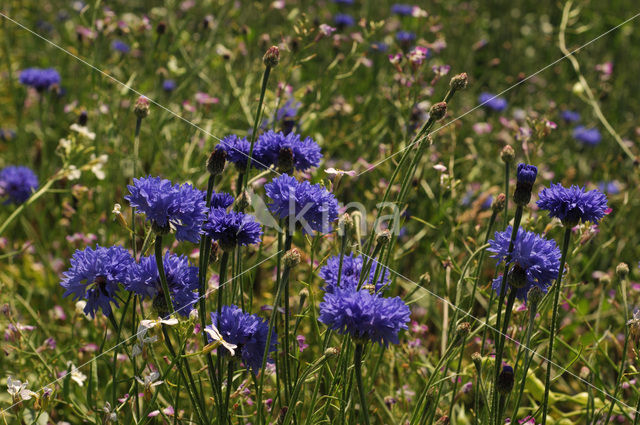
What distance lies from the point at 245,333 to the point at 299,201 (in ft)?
0.59

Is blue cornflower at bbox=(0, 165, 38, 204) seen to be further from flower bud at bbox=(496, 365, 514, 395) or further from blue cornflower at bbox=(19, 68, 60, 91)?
flower bud at bbox=(496, 365, 514, 395)

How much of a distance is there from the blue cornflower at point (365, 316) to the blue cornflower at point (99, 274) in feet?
0.90

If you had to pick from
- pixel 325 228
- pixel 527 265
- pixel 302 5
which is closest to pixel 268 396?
pixel 325 228

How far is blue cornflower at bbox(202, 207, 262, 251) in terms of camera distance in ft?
2.59

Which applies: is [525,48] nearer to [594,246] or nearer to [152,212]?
[594,246]

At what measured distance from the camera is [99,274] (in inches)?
31.4

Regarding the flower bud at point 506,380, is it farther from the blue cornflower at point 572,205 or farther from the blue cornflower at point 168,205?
the blue cornflower at point 168,205

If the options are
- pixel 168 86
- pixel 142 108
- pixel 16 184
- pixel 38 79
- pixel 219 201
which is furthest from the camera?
pixel 168 86

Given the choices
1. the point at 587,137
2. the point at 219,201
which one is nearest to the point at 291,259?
the point at 219,201

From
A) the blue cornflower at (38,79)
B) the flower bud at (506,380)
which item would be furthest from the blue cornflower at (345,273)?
the blue cornflower at (38,79)

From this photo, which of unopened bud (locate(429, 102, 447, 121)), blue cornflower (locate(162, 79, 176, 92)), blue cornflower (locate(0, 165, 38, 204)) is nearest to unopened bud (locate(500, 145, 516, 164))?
unopened bud (locate(429, 102, 447, 121))

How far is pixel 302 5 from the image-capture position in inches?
104

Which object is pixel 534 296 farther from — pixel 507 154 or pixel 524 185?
pixel 507 154

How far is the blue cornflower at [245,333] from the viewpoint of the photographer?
0.80m
